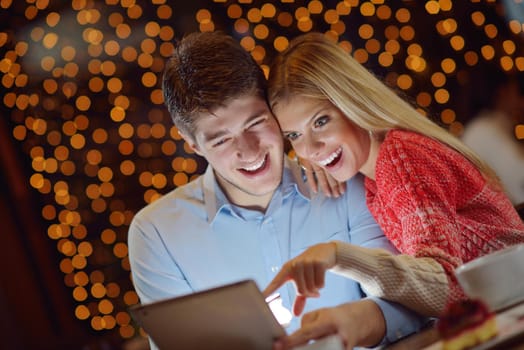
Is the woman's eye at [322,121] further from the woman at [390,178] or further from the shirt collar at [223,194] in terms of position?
the shirt collar at [223,194]

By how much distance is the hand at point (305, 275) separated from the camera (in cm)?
104

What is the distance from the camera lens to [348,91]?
1490 millimetres

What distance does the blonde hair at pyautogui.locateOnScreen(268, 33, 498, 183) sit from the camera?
4.85 feet

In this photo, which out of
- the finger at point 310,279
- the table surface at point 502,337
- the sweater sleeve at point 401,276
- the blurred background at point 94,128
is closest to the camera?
the table surface at point 502,337

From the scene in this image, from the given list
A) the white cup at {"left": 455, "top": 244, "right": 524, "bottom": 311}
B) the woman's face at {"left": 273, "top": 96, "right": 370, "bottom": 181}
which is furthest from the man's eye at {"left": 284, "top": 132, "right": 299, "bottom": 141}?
the white cup at {"left": 455, "top": 244, "right": 524, "bottom": 311}

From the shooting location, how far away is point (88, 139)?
107 inches

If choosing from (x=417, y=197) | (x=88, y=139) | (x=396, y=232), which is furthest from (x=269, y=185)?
(x=88, y=139)

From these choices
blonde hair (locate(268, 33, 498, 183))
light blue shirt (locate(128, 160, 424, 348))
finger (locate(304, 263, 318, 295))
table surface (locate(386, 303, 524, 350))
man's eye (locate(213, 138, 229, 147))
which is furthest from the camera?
light blue shirt (locate(128, 160, 424, 348))

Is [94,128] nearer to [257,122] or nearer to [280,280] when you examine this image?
[257,122]

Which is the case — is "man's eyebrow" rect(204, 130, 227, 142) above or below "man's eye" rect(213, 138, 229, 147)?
above

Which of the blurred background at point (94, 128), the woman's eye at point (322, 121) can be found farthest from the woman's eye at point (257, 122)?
the blurred background at point (94, 128)

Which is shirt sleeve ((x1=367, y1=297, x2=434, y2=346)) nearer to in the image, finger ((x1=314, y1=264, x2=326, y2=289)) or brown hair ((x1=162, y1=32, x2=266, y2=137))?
finger ((x1=314, y1=264, x2=326, y2=289))

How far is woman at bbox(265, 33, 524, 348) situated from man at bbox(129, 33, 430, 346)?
3.1 inches

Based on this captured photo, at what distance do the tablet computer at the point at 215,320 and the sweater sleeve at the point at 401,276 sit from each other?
227mm
